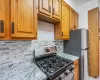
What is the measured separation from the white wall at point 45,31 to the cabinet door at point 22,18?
644 millimetres

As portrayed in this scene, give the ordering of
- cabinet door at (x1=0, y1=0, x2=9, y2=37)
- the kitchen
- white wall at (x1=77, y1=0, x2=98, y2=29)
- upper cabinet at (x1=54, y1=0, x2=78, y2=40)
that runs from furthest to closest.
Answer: white wall at (x1=77, y1=0, x2=98, y2=29), upper cabinet at (x1=54, y1=0, x2=78, y2=40), the kitchen, cabinet door at (x1=0, y1=0, x2=9, y2=37)

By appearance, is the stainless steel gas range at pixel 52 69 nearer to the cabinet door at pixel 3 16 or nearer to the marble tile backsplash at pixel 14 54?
the marble tile backsplash at pixel 14 54

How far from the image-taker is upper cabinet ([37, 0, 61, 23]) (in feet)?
4.98

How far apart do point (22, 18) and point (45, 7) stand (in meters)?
0.62

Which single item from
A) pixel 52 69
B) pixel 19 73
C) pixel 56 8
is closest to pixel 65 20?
pixel 56 8

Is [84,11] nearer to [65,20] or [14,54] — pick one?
[65,20]

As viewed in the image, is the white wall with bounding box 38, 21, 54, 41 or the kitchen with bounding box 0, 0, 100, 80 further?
the white wall with bounding box 38, 21, 54, 41

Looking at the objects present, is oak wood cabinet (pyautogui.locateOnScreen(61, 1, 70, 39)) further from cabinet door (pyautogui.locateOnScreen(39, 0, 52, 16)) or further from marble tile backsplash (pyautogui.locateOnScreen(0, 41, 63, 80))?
marble tile backsplash (pyautogui.locateOnScreen(0, 41, 63, 80))

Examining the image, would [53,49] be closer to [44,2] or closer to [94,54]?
[44,2]

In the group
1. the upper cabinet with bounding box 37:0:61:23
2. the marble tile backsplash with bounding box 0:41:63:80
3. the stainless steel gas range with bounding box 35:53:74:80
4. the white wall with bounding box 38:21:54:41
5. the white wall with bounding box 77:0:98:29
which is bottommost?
the stainless steel gas range with bounding box 35:53:74:80

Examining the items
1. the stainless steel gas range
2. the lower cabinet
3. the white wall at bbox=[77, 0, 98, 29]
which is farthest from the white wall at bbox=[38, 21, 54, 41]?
the white wall at bbox=[77, 0, 98, 29]

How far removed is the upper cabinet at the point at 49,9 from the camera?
1.52 meters

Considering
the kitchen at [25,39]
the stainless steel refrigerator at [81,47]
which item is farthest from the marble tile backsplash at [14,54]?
the stainless steel refrigerator at [81,47]

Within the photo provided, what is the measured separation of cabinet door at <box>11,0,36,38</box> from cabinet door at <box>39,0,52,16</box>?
0.27m
